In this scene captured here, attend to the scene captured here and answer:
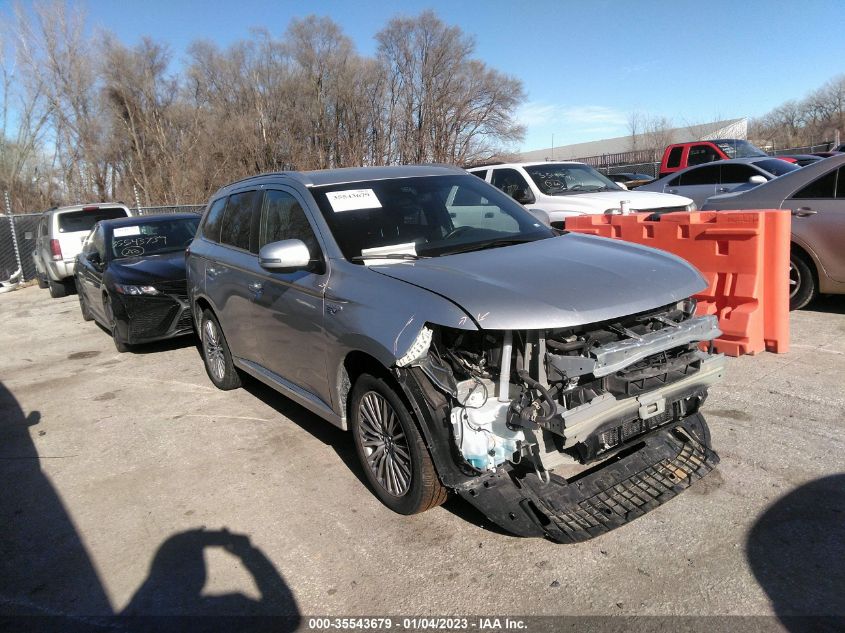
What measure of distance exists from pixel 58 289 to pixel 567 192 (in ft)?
37.4

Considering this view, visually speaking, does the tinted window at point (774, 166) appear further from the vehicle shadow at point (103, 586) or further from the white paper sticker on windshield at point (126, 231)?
the vehicle shadow at point (103, 586)

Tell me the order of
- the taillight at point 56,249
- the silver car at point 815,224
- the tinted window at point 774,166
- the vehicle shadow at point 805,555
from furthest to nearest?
the taillight at point 56,249
the tinted window at point 774,166
the silver car at point 815,224
the vehicle shadow at point 805,555

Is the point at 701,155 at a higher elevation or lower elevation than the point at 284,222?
higher

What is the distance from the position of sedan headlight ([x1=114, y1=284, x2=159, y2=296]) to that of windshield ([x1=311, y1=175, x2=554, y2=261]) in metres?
4.16

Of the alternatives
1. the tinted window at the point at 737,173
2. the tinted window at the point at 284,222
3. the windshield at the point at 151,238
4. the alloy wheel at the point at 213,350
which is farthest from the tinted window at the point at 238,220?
the tinted window at the point at 737,173

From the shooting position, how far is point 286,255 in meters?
3.81

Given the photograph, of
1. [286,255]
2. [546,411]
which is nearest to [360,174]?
[286,255]

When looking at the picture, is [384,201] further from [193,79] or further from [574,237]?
[193,79]

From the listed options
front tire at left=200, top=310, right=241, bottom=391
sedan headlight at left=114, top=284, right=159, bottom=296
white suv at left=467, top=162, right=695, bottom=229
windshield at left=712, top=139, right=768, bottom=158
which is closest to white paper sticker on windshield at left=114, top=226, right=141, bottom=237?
sedan headlight at left=114, top=284, right=159, bottom=296

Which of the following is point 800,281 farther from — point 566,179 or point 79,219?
point 79,219

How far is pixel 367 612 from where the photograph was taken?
9.55 ft

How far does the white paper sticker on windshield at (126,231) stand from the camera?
8.92 m

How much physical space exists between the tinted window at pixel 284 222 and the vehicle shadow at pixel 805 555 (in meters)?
2.91

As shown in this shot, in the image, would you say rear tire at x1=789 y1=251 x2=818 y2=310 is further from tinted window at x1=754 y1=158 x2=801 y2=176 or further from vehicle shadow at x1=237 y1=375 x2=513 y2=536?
tinted window at x1=754 y1=158 x2=801 y2=176
